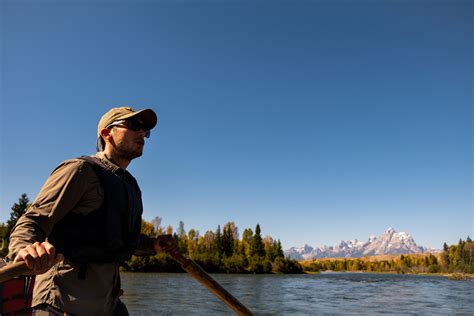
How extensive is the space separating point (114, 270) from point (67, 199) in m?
0.68

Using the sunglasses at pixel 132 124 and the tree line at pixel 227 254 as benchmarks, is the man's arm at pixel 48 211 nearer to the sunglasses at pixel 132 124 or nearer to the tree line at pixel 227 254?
the sunglasses at pixel 132 124

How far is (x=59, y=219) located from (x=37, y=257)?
1.56 ft

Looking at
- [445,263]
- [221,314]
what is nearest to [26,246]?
[221,314]

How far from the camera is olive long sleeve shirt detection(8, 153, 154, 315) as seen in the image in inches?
83.1

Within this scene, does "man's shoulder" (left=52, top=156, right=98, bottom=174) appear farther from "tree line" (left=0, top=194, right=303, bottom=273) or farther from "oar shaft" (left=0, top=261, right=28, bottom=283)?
"tree line" (left=0, top=194, right=303, bottom=273)

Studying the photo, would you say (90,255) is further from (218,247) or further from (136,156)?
(218,247)

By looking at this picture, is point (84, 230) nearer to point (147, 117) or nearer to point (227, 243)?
point (147, 117)

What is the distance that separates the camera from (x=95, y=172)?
2.46 m

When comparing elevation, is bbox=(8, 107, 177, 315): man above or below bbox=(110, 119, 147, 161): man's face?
below

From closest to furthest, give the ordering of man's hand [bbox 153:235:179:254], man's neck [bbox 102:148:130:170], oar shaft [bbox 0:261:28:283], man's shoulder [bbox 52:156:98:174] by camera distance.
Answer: oar shaft [bbox 0:261:28:283] < man's shoulder [bbox 52:156:98:174] < man's neck [bbox 102:148:130:170] < man's hand [bbox 153:235:179:254]

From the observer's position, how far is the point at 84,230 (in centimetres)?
239

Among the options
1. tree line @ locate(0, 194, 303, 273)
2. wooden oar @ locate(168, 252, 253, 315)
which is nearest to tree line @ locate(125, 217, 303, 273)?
tree line @ locate(0, 194, 303, 273)

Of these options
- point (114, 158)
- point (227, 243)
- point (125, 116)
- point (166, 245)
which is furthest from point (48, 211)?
point (227, 243)

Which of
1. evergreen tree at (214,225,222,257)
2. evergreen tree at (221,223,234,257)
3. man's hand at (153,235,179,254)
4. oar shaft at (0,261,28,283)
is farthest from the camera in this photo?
evergreen tree at (221,223,234,257)
